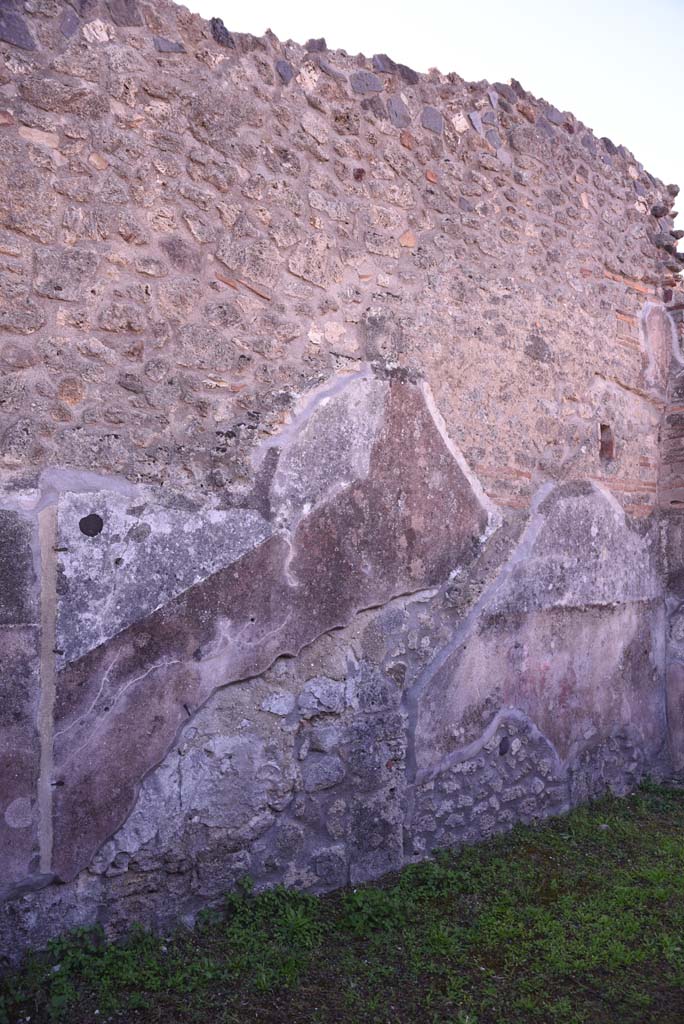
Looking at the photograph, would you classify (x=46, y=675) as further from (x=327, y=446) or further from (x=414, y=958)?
(x=414, y=958)

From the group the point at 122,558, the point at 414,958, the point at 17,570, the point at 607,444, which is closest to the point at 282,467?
the point at 122,558

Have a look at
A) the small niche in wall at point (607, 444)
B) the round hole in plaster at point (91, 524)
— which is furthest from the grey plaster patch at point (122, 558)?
the small niche in wall at point (607, 444)

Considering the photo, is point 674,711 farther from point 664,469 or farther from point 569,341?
point 569,341

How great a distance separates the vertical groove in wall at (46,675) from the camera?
8.21ft

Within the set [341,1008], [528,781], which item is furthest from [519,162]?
[341,1008]

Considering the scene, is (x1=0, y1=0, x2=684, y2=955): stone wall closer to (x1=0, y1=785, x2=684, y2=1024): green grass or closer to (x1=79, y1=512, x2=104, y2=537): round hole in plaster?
(x1=79, y1=512, x2=104, y2=537): round hole in plaster

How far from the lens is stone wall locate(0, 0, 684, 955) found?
8.48 ft

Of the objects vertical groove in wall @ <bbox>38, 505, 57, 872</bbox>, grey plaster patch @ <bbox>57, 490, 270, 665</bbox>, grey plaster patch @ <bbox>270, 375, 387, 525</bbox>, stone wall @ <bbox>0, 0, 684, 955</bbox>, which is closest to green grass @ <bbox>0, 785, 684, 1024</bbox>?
stone wall @ <bbox>0, 0, 684, 955</bbox>

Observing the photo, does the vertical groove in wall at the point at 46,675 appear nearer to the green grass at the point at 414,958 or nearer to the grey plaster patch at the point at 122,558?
the grey plaster patch at the point at 122,558

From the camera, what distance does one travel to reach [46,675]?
2518mm

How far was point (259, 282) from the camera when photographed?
309 cm

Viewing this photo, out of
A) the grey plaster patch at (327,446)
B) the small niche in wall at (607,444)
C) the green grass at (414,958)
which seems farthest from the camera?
the small niche in wall at (607,444)

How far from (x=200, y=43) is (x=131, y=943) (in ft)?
9.43

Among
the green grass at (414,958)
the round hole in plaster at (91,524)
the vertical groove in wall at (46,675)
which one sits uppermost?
the round hole in plaster at (91,524)
